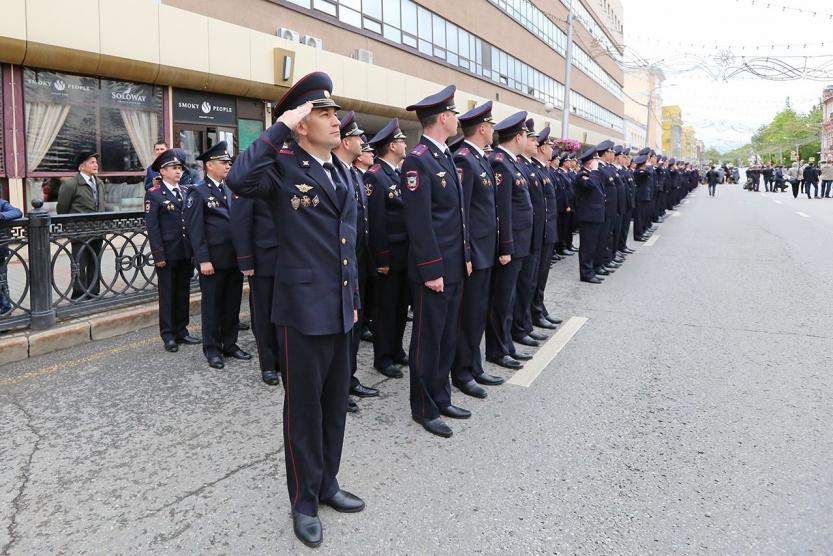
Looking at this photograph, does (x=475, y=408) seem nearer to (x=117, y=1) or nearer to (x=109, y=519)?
(x=109, y=519)

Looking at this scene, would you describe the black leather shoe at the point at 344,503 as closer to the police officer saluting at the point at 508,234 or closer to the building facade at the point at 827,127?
the police officer saluting at the point at 508,234

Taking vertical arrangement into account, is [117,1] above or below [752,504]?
above

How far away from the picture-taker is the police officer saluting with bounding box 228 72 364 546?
2736mm

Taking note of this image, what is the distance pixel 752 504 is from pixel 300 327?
94.0 inches

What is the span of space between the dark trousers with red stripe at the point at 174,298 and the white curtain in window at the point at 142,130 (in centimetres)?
746

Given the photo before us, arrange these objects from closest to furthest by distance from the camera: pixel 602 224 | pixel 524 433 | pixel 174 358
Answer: pixel 524 433 < pixel 174 358 < pixel 602 224

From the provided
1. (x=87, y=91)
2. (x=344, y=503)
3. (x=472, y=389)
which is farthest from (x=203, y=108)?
(x=344, y=503)

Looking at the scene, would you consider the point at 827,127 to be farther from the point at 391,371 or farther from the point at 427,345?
the point at 427,345

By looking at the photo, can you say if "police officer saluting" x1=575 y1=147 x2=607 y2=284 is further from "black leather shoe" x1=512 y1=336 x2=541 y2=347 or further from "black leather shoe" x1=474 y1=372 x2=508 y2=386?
"black leather shoe" x1=474 y1=372 x2=508 y2=386

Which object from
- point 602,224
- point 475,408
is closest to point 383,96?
point 602,224

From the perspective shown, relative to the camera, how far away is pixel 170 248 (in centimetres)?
604

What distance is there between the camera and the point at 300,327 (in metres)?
2.76

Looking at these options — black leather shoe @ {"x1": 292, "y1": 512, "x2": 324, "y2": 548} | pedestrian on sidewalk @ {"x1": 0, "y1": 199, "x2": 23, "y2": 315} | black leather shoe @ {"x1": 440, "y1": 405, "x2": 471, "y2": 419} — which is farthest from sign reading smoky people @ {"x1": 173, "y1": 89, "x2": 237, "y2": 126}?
black leather shoe @ {"x1": 292, "y1": 512, "x2": 324, "y2": 548}

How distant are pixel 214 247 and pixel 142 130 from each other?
8.72 meters
